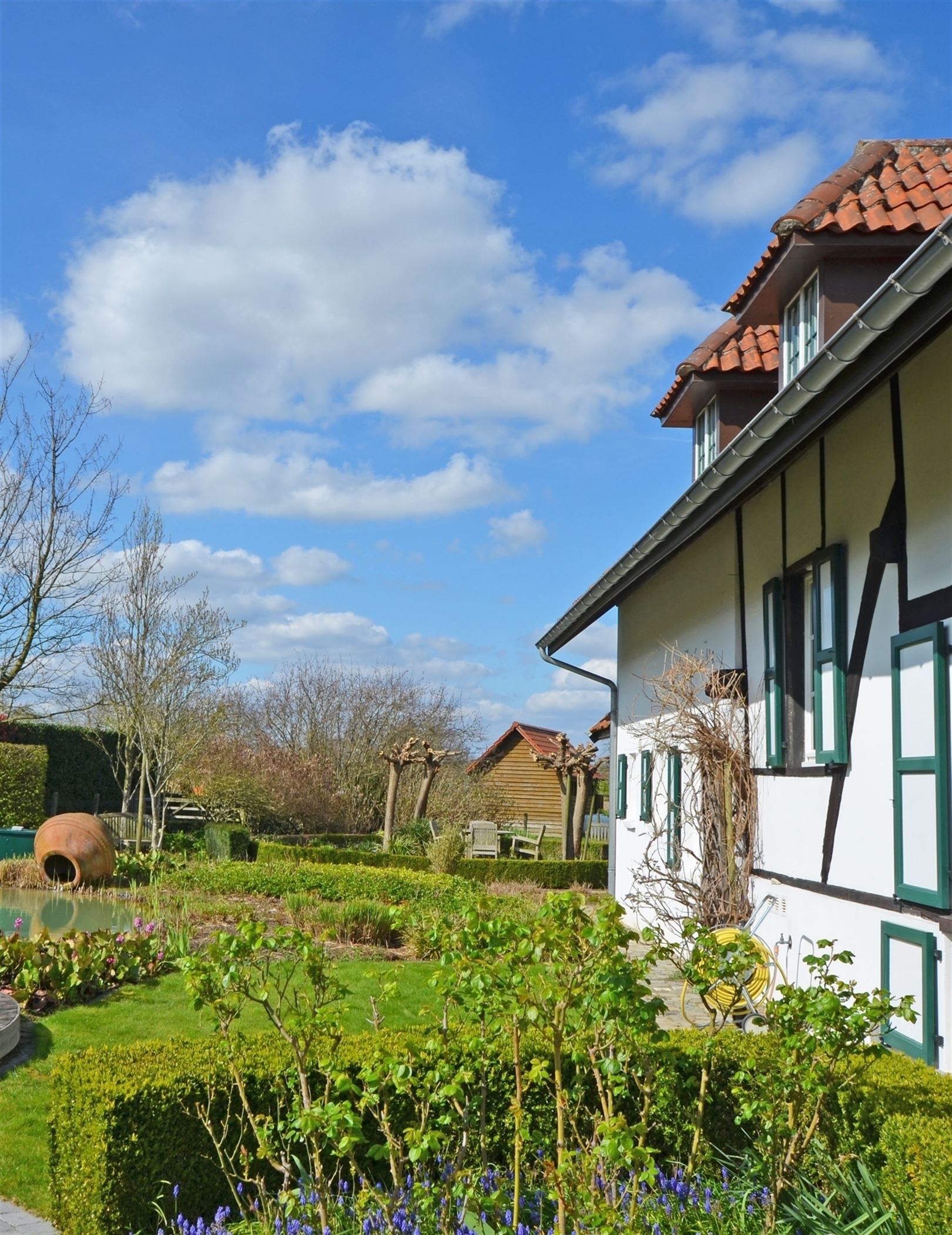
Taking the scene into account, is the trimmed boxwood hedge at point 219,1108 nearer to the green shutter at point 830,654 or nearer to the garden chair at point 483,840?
the green shutter at point 830,654

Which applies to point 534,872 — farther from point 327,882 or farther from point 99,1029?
point 99,1029

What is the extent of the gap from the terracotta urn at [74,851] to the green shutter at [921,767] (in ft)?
42.3

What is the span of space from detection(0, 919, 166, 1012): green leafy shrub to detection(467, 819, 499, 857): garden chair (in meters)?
13.1

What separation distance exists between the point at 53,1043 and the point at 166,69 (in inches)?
239

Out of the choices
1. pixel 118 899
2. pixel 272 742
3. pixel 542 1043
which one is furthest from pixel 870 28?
pixel 272 742

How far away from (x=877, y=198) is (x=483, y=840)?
1631cm

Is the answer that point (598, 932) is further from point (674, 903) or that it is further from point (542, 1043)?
point (674, 903)

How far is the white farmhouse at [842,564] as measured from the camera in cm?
500

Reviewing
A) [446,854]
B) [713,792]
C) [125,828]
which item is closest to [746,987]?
[713,792]

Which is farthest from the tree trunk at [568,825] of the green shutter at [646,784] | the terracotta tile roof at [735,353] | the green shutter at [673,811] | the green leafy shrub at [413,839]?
the terracotta tile roof at [735,353]

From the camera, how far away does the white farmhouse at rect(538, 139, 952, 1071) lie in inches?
197

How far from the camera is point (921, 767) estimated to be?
5191 millimetres

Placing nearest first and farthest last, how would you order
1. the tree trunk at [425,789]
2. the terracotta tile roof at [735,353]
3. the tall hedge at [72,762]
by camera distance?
the terracotta tile roof at [735,353] < the tree trunk at [425,789] < the tall hedge at [72,762]

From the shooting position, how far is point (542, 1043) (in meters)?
4.32
